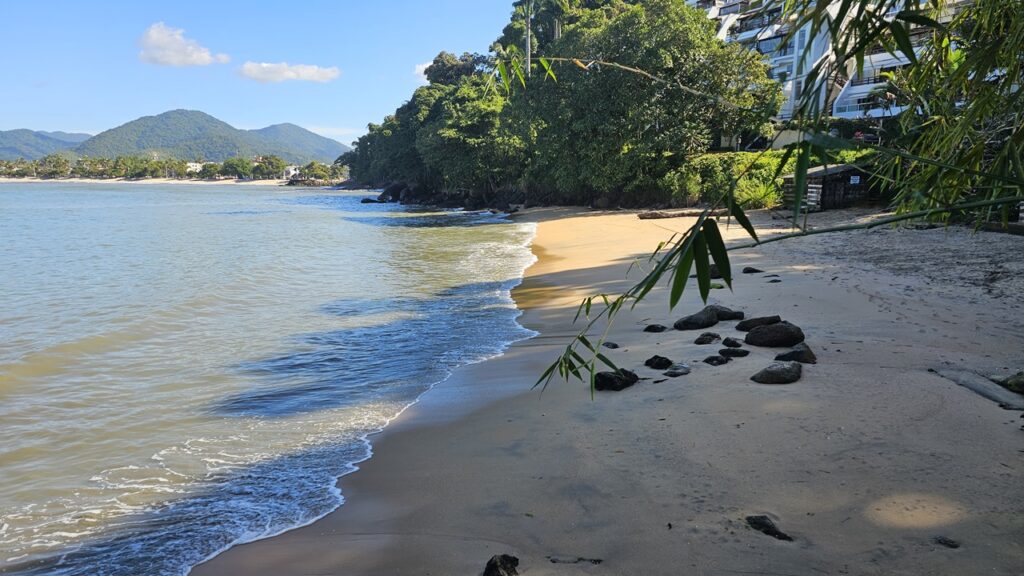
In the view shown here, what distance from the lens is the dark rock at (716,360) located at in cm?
551

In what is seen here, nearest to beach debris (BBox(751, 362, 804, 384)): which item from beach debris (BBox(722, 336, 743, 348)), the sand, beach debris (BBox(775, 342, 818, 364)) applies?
the sand

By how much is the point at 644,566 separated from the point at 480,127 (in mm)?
45786

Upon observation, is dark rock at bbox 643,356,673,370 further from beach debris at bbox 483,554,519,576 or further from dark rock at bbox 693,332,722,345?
beach debris at bbox 483,554,519,576

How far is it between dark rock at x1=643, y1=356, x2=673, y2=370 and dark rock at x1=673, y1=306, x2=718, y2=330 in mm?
1577

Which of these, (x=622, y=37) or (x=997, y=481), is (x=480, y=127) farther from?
(x=997, y=481)

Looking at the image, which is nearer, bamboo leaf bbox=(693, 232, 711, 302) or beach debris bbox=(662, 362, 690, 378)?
bamboo leaf bbox=(693, 232, 711, 302)

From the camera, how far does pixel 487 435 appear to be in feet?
16.0

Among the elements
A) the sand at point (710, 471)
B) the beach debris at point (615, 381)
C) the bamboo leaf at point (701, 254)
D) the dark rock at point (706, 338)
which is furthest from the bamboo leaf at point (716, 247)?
the dark rock at point (706, 338)

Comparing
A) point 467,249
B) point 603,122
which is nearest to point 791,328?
point 467,249

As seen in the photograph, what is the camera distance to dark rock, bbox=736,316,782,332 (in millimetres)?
6377

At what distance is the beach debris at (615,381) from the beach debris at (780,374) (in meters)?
0.96

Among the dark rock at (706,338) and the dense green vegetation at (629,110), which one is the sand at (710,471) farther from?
the dense green vegetation at (629,110)

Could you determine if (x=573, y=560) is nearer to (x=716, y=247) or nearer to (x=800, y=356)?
(x=716, y=247)

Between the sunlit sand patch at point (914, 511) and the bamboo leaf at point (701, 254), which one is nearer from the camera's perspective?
the bamboo leaf at point (701, 254)
